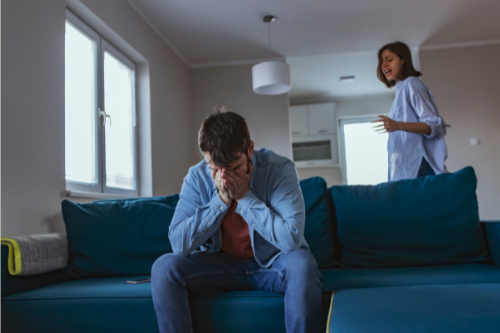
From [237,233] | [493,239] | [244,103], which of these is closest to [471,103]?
[244,103]

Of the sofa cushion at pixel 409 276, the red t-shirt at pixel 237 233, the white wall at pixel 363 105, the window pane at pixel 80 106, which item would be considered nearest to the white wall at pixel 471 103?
the white wall at pixel 363 105

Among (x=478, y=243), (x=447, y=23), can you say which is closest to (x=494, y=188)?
(x=447, y=23)

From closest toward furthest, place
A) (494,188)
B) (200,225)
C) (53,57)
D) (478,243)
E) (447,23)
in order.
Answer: (200,225) < (478,243) < (53,57) < (447,23) < (494,188)

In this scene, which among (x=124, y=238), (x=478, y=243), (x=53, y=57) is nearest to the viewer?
(x=478, y=243)

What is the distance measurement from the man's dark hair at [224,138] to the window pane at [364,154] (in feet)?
20.0

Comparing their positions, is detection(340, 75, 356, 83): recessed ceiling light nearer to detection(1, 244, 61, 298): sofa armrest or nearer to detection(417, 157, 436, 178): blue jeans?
detection(417, 157, 436, 178): blue jeans

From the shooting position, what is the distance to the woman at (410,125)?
224cm

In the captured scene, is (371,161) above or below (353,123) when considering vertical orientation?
below

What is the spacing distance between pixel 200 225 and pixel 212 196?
0.14 metres

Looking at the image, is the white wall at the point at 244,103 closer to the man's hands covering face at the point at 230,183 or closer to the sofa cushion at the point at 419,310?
the man's hands covering face at the point at 230,183

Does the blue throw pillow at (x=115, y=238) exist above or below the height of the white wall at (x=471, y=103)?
below

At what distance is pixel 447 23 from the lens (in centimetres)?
464

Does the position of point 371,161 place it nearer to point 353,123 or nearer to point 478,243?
point 353,123

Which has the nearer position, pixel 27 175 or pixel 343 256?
pixel 343 256
